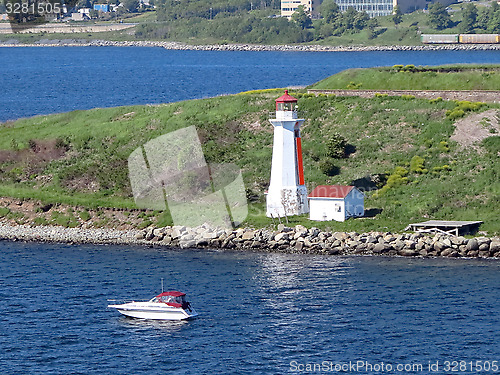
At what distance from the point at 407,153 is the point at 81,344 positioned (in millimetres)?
39211

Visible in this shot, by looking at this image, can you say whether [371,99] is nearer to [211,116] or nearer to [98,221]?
[211,116]

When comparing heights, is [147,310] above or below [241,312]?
above

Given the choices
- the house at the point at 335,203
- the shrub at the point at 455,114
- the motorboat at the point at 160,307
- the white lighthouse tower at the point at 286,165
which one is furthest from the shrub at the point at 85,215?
the shrub at the point at 455,114

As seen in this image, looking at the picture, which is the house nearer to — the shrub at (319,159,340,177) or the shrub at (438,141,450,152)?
the shrub at (319,159,340,177)

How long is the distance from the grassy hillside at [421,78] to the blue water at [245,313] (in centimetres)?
3536

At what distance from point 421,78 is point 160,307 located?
51503mm

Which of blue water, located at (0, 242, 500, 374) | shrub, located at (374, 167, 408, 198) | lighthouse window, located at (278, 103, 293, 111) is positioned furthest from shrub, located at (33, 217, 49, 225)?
shrub, located at (374, 167, 408, 198)

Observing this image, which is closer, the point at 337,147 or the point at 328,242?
the point at 328,242

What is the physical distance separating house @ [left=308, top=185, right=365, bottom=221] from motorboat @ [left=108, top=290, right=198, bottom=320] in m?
18.9

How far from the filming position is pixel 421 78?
96750 millimetres

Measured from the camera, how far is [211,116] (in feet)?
306

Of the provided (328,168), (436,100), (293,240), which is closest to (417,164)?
(328,168)

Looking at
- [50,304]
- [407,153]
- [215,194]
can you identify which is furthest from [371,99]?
[50,304]

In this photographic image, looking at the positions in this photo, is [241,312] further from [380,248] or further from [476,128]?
[476,128]
